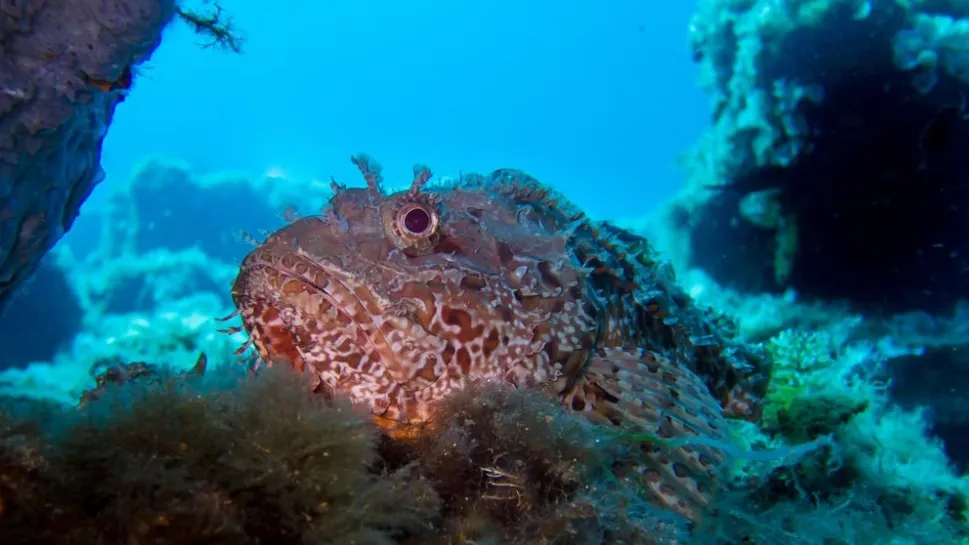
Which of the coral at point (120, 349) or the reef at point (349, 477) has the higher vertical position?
the coral at point (120, 349)

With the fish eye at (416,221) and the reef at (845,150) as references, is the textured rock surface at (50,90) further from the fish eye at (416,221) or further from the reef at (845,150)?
the reef at (845,150)

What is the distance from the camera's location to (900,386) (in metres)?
7.20

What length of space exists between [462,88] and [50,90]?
7851 inches

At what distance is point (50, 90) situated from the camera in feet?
11.7

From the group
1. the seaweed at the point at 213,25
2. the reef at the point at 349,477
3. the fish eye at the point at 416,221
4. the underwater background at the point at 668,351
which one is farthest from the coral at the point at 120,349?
the reef at the point at 349,477

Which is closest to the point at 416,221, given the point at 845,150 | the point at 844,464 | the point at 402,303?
the point at 402,303

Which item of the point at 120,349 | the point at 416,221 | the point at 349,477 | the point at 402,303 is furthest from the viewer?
the point at 120,349

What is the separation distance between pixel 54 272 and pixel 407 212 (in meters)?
21.4

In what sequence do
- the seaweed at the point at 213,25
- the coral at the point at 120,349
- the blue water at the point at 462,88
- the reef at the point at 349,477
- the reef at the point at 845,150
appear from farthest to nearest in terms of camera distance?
the blue water at the point at 462,88 < the coral at the point at 120,349 < the reef at the point at 845,150 < the seaweed at the point at 213,25 < the reef at the point at 349,477

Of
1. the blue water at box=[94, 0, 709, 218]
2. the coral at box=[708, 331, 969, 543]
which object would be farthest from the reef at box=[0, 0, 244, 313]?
the blue water at box=[94, 0, 709, 218]

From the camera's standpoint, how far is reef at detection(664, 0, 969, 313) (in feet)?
25.2

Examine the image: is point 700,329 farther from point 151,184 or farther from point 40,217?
point 151,184

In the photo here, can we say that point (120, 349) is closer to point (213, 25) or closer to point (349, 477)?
point (213, 25)

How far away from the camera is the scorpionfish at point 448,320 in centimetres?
329
